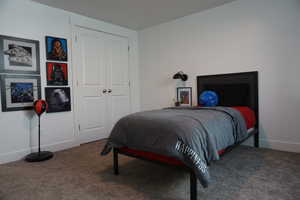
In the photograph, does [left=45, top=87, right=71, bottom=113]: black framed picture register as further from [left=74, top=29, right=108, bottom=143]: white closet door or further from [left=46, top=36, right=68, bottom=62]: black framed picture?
[left=46, top=36, right=68, bottom=62]: black framed picture

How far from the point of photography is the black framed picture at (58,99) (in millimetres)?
3150

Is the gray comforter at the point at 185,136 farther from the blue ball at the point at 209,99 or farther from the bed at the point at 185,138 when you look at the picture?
the blue ball at the point at 209,99

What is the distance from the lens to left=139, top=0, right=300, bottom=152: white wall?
9.01ft

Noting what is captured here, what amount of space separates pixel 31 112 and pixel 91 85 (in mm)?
1166

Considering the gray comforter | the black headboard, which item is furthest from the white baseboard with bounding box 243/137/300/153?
the gray comforter

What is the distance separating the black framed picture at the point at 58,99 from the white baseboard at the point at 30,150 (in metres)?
0.58

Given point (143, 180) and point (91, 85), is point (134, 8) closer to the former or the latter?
point (91, 85)

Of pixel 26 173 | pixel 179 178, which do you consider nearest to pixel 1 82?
pixel 26 173

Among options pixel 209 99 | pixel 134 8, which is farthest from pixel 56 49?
pixel 209 99

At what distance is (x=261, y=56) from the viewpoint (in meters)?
2.96

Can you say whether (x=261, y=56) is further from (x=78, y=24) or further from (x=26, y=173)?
(x=26, y=173)

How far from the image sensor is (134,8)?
3.37 metres

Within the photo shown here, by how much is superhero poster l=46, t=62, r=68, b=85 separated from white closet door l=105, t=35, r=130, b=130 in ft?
3.13

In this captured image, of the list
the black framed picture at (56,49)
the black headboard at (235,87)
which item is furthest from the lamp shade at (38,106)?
the black headboard at (235,87)
